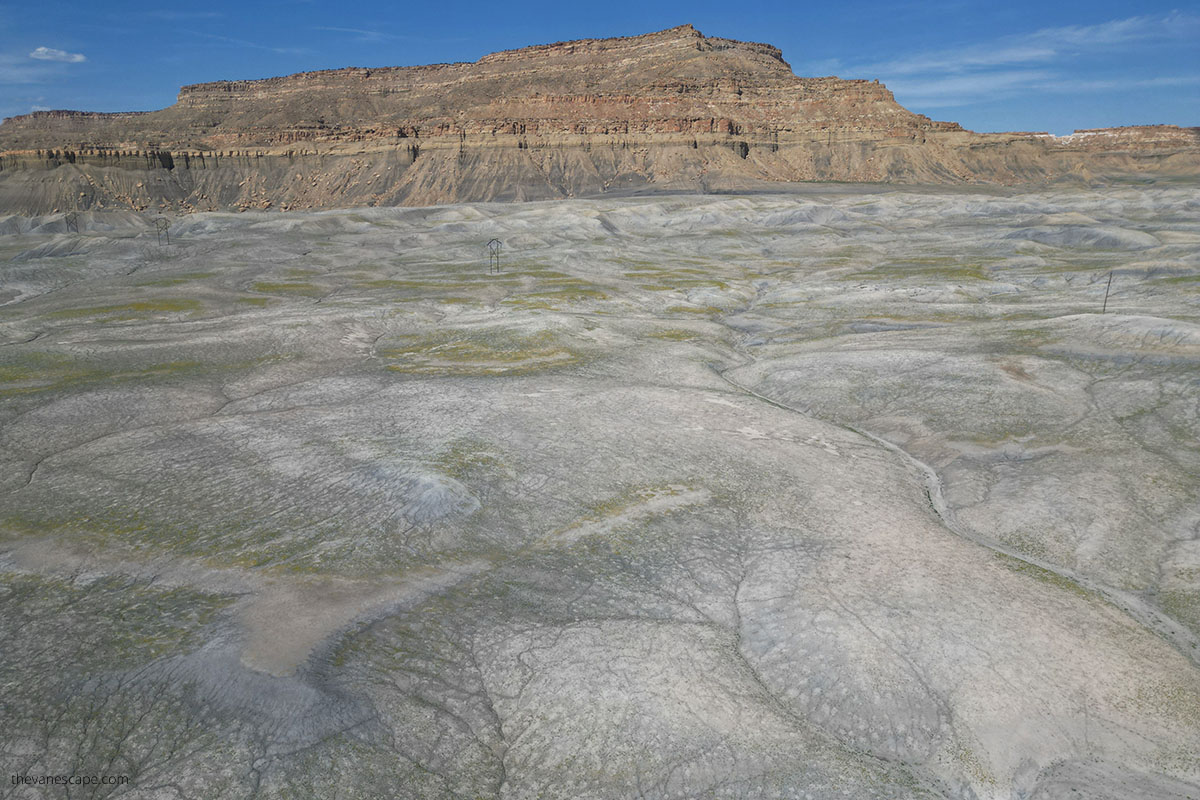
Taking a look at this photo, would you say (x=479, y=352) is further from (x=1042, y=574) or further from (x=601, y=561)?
(x=1042, y=574)

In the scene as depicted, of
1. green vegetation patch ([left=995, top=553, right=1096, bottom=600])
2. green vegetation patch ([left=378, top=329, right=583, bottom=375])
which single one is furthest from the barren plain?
green vegetation patch ([left=378, top=329, right=583, bottom=375])

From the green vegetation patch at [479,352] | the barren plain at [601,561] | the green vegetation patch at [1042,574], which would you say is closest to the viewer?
the barren plain at [601,561]

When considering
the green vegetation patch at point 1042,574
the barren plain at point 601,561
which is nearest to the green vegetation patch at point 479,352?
the barren plain at point 601,561

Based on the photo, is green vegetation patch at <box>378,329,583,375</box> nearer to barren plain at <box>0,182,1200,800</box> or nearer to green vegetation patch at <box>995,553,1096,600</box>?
barren plain at <box>0,182,1200,800</box>

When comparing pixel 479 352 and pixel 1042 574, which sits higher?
pixel 479 352

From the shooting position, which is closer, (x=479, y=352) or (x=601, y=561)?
(x=601, y=561)

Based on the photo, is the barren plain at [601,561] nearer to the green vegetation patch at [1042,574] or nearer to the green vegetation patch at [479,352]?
the green vegetation patch at [1042,574]

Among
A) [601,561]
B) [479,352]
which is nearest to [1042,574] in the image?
[601,561]

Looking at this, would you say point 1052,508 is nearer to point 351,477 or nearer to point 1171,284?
point 351,477
